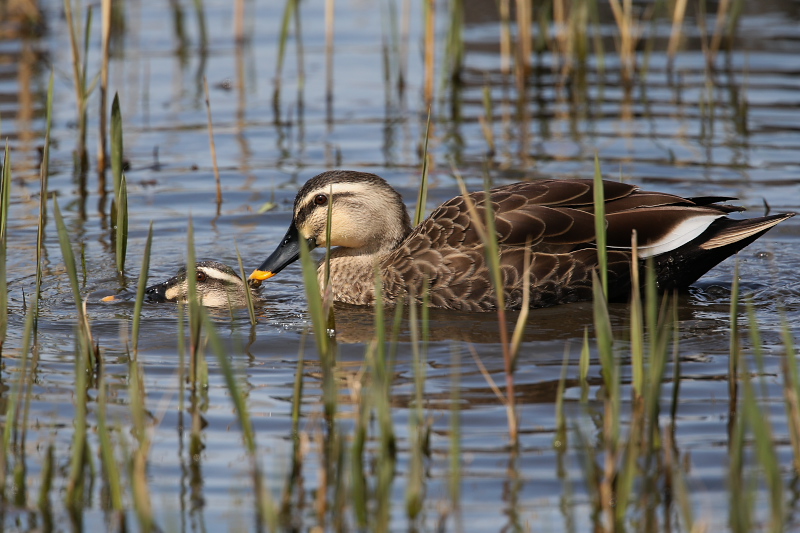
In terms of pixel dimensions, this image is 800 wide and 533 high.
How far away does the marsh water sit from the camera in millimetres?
Answer: 4465

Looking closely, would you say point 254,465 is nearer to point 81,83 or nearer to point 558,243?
point 558,243

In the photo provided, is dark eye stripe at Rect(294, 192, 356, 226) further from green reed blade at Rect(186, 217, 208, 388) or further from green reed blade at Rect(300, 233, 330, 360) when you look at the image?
green reed blade at Rect(300, 233, 330, 360)

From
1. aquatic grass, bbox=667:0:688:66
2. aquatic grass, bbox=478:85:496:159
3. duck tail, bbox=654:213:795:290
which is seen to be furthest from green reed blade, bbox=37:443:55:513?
aquatic grass, bbox=667:0:688:66

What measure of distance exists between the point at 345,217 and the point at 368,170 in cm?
264

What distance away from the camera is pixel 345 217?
297 inches

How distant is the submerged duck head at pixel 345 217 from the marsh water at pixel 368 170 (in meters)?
0.36

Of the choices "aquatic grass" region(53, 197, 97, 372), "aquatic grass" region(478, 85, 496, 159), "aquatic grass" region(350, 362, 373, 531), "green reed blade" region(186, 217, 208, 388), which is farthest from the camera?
"aquatic grass" region(478, 85, 496, 159)

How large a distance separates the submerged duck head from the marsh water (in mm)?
358

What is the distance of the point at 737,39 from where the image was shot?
14.2 metres

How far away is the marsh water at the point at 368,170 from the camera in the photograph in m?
4.46

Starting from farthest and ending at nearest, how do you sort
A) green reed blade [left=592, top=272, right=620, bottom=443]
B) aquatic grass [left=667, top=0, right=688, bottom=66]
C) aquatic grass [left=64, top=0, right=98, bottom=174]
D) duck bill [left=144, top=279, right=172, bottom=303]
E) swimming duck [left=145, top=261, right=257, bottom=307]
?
aquatic grass [left=667, top=0, right=688, bottom=66] < aquatic grass [left=64, top=0, right=98, bottom=174] < swimming duck [left=145, top=261, right=257, bottom=307] < duck bill [left=144, top=279, right=172, bottom=303] < green reed blade [left=592, top=272, right=620, bottom=443]

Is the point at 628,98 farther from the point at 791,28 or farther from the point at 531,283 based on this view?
the point at 531,283

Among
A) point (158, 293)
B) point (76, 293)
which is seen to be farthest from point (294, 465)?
point (158, 293)

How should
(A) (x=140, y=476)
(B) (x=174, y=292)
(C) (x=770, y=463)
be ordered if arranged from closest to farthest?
(C) (x=770, y=463)
(A) (x=140, y=476)
(B) (x=174, y=292)
